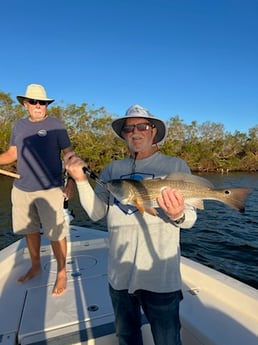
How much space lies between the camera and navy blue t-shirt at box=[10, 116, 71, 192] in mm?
3547

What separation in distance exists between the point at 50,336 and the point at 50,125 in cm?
221

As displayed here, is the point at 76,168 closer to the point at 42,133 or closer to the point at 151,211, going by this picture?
the point at 151,211

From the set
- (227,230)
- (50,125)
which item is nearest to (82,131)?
(227,230)

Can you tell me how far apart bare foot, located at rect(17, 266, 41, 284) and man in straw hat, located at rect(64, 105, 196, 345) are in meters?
1.90

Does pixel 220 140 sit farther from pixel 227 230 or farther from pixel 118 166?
pixel 118 166

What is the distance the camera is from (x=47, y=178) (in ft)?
11.8

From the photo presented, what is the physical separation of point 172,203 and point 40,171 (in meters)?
2.15

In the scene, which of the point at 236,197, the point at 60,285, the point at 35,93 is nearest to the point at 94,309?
the point at 60,285

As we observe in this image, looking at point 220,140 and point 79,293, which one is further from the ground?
point 220,140

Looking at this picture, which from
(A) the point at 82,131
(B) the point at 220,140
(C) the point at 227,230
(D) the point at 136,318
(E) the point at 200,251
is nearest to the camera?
(D) the point at 136,318

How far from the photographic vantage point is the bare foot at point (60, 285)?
11.0ft

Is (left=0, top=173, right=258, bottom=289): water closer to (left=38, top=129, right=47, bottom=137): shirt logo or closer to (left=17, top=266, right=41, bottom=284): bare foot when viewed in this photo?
(left=17, top=266, right=41, bottom=284): bare foot

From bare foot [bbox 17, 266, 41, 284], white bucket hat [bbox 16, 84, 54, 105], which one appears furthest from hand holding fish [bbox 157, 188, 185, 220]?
bare foot [bbox 17, 266, 41, 284]

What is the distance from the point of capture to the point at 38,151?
3551 millimetres
